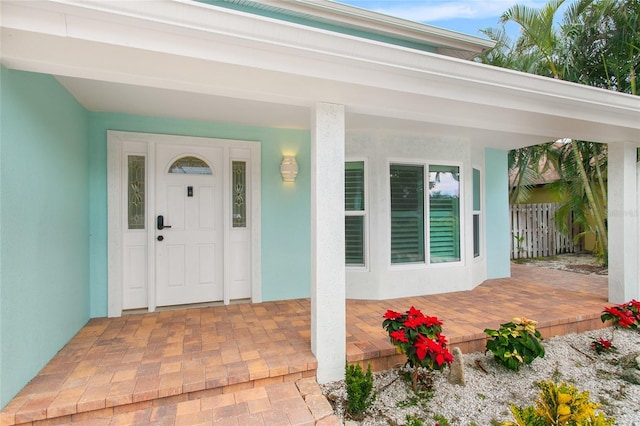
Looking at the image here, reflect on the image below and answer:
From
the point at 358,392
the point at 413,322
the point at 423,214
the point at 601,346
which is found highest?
the point at 423,214

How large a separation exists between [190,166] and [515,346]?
4.53 metres

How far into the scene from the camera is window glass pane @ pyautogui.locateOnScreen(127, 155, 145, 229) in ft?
14.3

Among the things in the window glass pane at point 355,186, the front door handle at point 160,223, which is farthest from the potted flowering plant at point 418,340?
the front door handle at point 160,223

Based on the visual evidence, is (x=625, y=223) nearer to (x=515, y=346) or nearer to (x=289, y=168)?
(x=515, y=346)

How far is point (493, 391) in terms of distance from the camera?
3.02 metres

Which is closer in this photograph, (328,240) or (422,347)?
(422,347)

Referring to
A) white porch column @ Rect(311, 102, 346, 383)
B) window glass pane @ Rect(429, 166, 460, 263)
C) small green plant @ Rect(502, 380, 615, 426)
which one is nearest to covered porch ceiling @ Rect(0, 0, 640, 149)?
white porch column @ Rect(311, 102, 346, 383)

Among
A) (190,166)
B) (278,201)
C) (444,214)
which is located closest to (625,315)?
(444,214)

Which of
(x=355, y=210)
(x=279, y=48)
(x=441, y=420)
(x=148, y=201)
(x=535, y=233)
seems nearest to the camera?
(x=279, y=48)

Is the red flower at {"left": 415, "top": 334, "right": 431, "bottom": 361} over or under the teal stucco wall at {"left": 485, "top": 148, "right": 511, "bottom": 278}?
under

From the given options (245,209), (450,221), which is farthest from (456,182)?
(245,209)

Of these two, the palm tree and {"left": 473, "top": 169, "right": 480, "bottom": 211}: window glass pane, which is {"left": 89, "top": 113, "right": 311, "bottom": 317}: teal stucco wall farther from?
the palm tree

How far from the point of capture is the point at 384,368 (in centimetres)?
319

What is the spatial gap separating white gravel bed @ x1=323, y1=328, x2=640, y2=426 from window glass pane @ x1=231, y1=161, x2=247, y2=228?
2.74m
